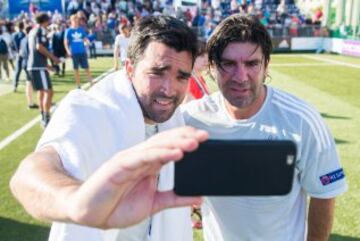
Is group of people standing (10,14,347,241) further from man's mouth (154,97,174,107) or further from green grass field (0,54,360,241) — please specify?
green grass field (0,54,360,241)

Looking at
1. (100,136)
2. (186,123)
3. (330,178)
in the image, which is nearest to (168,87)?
(100,136)

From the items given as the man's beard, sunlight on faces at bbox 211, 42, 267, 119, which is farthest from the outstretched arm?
the man's beard

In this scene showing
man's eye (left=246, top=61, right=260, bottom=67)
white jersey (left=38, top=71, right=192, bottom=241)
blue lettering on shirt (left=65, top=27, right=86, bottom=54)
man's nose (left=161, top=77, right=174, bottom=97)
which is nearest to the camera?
white jersey (left=38, top=71, right=192, bottom=241)

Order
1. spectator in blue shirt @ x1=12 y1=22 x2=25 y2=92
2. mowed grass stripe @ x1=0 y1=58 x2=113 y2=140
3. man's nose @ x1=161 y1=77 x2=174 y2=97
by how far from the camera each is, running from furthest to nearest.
→ spectator in blue shirt @ x1=12 y1=22 x2=25 y2=92 → mowed grass stripe @ x1=0 y1=58 x2=113 y2=140 → man's nose @ x1=161 y1=77 x2=174 y2=97

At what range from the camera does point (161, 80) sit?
6.98 ft

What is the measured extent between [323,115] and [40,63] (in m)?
5.91

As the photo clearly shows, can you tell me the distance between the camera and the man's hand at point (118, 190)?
106 centimetres

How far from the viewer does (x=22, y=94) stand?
43.0 ft

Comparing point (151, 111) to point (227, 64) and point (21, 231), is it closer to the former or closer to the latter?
point (227, 64)

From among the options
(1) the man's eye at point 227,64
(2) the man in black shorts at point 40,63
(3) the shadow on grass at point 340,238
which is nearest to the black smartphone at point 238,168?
(1) the man's eye at point 227,64

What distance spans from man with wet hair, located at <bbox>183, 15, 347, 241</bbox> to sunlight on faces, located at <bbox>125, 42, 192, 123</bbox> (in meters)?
0.34

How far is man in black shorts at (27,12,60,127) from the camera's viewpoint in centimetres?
931

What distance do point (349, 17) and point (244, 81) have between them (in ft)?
109

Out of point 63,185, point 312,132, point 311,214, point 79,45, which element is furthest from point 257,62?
point 79,45
